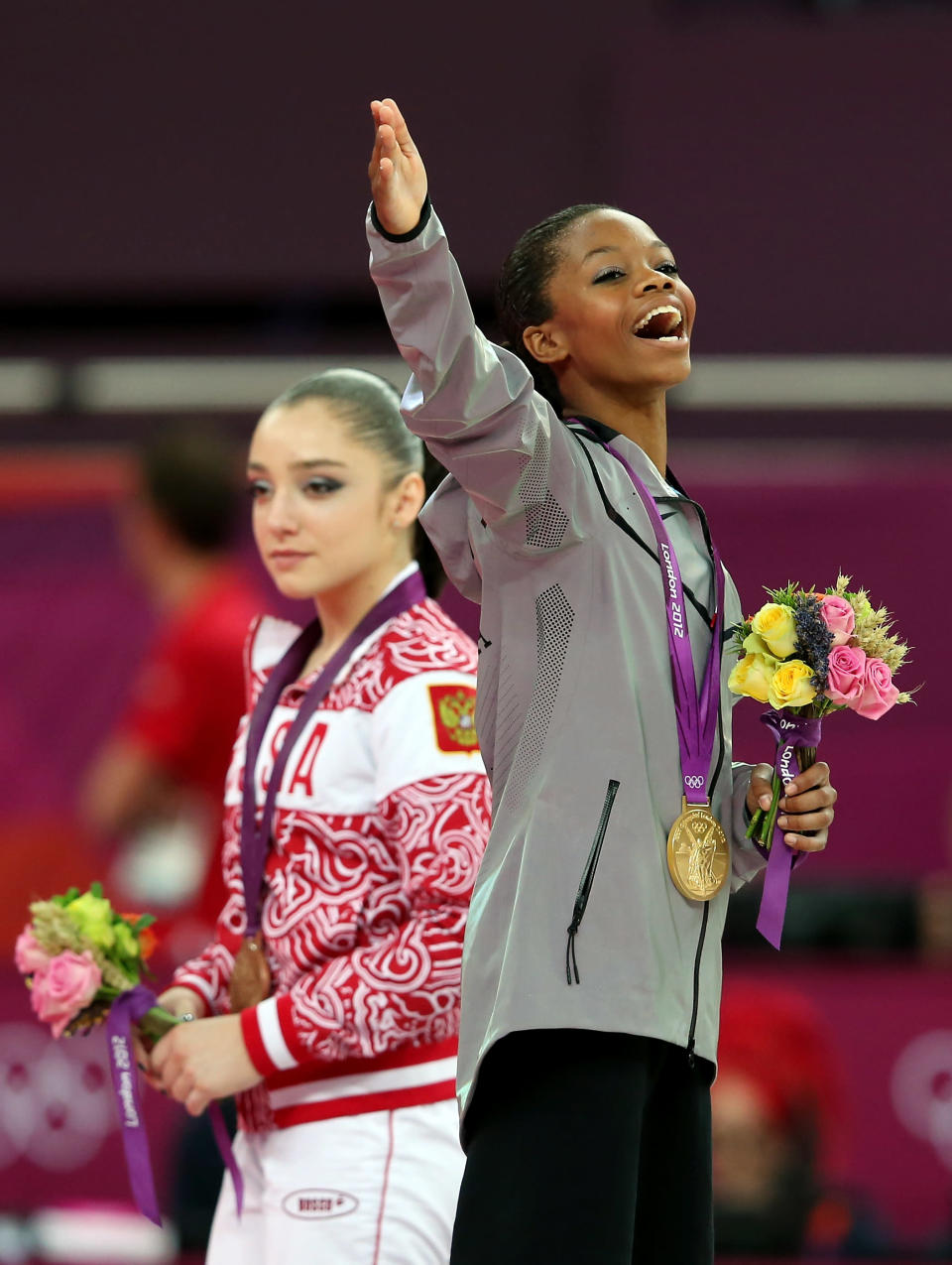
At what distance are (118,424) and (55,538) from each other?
0.70 metres

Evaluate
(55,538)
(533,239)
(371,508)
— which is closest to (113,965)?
(371,508)

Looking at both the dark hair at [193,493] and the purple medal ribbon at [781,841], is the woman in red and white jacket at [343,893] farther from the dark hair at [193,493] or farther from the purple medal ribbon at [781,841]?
the dark hair at [193,493]

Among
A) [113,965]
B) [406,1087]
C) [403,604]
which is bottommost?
[406,1087]

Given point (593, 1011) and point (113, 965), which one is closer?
point (593, 1011)

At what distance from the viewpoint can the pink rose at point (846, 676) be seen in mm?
Answer: 1771

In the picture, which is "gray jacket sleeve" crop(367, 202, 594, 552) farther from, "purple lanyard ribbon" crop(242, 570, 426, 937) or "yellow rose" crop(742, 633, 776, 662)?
"purple lanyard ribbon" crop(242, 570, 426, 937)

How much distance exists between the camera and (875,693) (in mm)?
1788

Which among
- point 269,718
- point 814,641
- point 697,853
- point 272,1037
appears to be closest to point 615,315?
point 814,641

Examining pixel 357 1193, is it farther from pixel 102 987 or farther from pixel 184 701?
pixel 184 701

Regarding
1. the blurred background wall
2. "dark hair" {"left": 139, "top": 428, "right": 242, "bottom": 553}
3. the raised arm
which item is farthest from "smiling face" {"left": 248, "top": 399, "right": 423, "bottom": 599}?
the blurred background wall

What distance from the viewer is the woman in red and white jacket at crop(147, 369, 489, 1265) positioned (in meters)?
2.18

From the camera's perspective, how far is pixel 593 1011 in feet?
5.54

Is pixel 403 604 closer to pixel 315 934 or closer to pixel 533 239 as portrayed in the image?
pixel 315 934

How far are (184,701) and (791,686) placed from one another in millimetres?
1763
